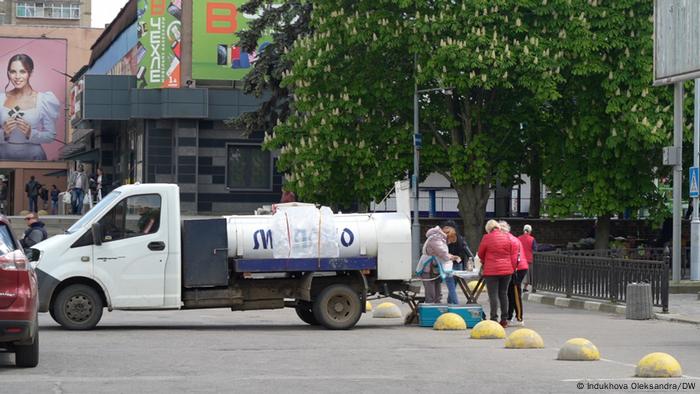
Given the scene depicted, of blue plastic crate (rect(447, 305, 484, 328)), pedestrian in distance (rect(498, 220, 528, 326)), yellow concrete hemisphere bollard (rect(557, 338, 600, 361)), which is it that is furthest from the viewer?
pedestrian in distance (rect(498, 220, 528, 326))

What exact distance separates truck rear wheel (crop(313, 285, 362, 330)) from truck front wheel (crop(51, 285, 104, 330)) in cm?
338

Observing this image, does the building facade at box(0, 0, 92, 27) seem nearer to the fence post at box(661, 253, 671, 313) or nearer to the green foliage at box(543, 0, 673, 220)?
the green foliage at box(543, 0, 673, 220)

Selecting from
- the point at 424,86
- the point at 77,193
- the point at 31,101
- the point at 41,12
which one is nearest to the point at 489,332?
the point at 424,86

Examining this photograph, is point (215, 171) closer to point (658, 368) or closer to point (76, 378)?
point (76, 378)

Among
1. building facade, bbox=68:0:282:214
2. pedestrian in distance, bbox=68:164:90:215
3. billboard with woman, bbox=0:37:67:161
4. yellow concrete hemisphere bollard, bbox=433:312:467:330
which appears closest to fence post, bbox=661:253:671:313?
yellow concrete hemisphere bollard, bbox=433:312:467:330

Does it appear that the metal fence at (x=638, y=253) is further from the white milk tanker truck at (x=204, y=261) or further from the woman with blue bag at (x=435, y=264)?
the white milk tanker truck at (x=204, y=261)

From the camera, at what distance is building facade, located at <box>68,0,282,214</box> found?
61062mm

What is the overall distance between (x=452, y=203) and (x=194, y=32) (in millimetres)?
15373

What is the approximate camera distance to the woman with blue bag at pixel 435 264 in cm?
2262

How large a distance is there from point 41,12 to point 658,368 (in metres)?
141

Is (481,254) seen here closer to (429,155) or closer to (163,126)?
(429,155)

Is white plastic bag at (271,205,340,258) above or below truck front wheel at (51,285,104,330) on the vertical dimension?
above

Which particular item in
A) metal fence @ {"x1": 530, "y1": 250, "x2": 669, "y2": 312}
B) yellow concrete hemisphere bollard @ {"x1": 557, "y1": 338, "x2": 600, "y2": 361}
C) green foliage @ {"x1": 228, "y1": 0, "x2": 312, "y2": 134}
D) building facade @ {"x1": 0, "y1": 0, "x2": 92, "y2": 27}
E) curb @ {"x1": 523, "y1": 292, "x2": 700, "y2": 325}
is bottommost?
curb @ {"x1": 523, "y1": 292, "x2": 700, "y2": 325}

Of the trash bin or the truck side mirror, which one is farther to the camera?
the trash bin
